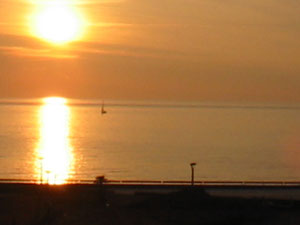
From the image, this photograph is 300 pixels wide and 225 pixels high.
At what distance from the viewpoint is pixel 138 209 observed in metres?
33.7

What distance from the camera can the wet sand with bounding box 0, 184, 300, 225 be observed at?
30.2m

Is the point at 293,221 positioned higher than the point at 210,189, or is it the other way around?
the point at 210,189

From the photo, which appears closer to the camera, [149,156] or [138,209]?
[138,209]

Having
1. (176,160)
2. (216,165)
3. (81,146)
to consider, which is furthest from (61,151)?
(216,165)

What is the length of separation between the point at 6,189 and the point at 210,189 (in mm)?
13025

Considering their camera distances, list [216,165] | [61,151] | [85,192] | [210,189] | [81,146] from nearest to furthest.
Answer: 1. [85,192]
2. [210,189]
3. [216,165]
4. [61,151]
5. [81,146]

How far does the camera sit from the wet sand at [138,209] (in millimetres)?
30234

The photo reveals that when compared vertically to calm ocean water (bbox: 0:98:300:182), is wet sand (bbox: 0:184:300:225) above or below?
below

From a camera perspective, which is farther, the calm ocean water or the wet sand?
the calm ocean water

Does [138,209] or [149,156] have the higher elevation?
[149,156]

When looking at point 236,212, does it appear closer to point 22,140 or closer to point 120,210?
point 120,210

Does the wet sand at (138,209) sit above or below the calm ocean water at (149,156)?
below

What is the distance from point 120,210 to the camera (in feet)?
109

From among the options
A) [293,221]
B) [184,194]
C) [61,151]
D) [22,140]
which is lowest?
[293,221]
